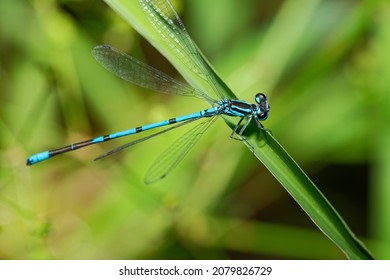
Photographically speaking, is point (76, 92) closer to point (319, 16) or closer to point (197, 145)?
point (197, 145)

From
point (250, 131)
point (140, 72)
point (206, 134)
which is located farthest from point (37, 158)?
point (250, 131)

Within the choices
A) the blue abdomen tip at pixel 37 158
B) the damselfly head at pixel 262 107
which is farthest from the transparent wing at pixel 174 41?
the blue abdomen tip at pixel 37 158

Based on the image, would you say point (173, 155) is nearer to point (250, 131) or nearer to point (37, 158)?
point (250, 131)

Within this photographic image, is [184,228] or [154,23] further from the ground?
[154,23]

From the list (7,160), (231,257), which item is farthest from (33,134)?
(231,257)

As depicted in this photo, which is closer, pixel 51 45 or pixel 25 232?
pixel 25 232

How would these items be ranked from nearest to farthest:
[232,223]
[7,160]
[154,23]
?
[154,23] → [7,160] → [232,223]
